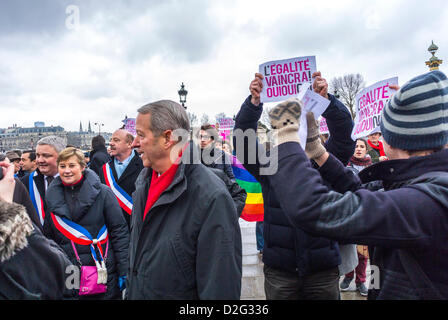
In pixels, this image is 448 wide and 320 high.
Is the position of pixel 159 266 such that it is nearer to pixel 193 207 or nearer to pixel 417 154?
pixel 193 207

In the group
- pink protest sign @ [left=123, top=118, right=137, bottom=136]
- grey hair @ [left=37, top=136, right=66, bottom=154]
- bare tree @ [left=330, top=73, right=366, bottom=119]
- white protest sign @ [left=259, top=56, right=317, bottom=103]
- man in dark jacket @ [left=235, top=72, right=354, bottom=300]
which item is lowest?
man in dark jacket @ [left=235, top=72, right=354, bottom=300]

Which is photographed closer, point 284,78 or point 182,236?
point 182,236

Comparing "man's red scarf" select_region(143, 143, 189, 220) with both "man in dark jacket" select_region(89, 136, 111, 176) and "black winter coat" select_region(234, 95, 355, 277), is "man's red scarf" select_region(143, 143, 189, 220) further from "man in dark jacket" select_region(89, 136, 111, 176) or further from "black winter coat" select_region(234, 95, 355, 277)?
"man in dark jacket" select_region(89, 136, 111, 176)

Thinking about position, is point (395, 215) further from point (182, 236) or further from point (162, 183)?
point (162, 183)

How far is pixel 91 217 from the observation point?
312cm

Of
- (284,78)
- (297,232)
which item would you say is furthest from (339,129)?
(297,232)

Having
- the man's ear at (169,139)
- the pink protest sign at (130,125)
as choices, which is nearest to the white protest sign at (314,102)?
the man's ear at (169,139)

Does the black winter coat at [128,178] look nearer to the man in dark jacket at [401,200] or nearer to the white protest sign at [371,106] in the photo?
the white protest sign at [371,106]

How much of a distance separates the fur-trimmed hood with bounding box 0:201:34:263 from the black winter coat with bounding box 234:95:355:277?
1.66m

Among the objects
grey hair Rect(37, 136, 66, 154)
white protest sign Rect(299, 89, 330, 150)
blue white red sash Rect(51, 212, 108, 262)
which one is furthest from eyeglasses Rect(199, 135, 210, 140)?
white protest sign Rect(299, 89, 330, 150)

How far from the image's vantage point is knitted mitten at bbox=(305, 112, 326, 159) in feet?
5.65

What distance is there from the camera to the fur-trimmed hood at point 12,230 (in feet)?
5.12

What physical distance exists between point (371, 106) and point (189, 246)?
3.00 m

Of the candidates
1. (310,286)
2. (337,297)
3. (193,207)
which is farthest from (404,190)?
(337,297)
